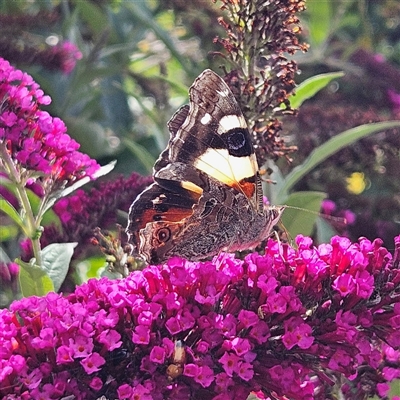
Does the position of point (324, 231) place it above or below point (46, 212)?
below

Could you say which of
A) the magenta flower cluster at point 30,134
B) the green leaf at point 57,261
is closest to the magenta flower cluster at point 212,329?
the green leaf at point 57,261

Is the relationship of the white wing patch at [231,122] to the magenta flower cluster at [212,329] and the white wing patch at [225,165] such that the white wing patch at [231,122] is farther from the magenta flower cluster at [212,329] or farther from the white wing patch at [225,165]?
the magenta flower cluster at [212,329]

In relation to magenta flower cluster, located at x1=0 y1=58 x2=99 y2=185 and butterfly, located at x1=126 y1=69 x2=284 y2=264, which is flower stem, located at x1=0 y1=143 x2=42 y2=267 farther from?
butterfly, located at x1=126 y1=69 x2=284 y2=264

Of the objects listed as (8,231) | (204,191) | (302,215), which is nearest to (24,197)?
(204,191)

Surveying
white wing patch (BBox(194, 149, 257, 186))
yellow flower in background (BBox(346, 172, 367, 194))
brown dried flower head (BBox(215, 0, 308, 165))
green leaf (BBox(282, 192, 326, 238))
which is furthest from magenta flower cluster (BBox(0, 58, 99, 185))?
yellow flower in background (BBox(346, 172, 367, 194))

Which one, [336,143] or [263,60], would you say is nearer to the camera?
[263,60]

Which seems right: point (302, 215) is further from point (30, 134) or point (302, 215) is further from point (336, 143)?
point (30, 134)

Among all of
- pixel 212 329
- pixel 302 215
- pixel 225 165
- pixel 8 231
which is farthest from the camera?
pixel 8 231
